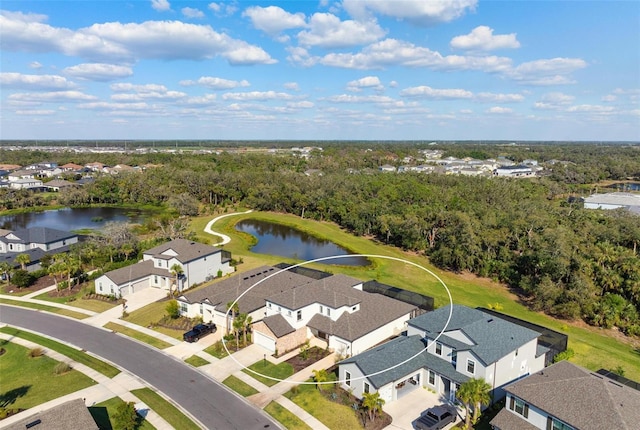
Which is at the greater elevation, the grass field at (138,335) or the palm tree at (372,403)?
the palm tree at (372,403)

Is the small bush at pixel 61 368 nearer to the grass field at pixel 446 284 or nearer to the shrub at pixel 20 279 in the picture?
the shrub at pixel 20 279

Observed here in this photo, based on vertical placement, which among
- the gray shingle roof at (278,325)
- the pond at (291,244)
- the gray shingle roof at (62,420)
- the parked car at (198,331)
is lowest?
the pond at (291,244)

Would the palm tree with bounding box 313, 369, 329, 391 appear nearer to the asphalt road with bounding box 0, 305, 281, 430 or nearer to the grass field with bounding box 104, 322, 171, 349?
the asphalt road with bounding box 0, 305, 281, 430

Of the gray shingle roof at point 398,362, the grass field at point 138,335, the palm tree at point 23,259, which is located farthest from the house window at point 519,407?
the palm tree at point 23,259

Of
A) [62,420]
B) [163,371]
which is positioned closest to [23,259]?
[163,371]

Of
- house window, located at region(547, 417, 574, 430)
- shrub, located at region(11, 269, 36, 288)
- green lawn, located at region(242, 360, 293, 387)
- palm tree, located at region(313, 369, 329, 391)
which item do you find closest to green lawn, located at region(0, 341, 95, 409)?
green lawn, located at region(242, 360, 293, 387)

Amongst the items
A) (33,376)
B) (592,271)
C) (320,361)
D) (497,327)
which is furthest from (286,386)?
(592,271)

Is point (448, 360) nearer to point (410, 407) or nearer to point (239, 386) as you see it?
point (410, 407)
